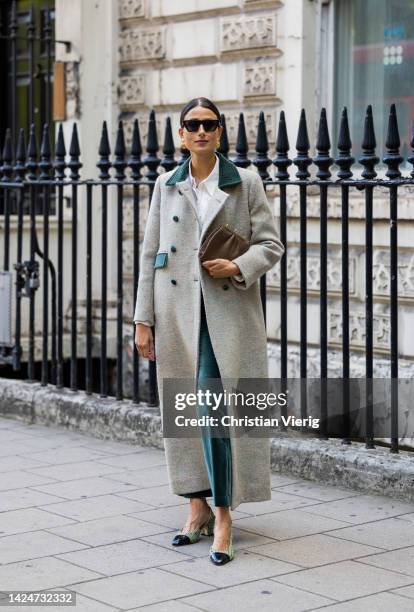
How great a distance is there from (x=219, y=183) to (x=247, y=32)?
4911mm

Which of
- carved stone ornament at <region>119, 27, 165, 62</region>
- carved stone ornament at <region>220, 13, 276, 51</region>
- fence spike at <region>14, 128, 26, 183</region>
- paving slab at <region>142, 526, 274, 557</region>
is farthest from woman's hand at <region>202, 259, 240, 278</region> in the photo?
carved stone ornament at <region>119, 27, 165, 62</region>

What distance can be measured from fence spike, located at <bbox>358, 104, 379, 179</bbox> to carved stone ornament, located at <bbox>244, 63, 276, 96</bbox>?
3.54 metres

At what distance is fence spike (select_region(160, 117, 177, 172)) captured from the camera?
7277 mm

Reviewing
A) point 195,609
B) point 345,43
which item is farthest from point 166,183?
point 345,43

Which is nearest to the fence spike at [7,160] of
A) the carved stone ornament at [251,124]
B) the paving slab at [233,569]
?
the carved stone ornament at [251,124]

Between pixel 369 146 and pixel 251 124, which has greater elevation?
pixel 251 124

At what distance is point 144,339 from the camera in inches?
216

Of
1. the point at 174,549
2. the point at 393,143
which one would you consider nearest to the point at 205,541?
the point at 174,549

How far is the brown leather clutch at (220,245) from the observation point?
5.31 metres

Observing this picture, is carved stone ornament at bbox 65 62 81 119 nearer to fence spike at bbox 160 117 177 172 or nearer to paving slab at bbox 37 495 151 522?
fence spike at bbox 160 117 177 172

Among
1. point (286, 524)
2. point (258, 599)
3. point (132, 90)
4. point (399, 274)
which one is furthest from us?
point (132, 90)

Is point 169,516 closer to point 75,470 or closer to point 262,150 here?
point 75,470

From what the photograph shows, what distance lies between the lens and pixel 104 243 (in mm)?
8039

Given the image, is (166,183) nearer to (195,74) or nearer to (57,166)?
(57,166)
